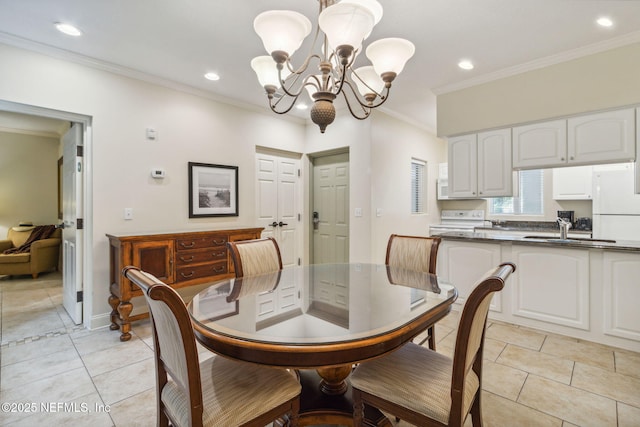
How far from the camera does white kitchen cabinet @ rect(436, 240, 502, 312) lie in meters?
3.15

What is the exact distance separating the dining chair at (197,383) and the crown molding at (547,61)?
3.49 meters

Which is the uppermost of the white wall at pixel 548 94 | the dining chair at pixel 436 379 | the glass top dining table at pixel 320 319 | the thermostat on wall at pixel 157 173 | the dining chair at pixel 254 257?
the white wall at pixel 548 94

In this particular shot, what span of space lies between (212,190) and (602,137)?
13.2 ft

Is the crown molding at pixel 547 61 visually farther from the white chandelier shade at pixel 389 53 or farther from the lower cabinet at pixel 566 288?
the white chandelier shade at pixel 389 53

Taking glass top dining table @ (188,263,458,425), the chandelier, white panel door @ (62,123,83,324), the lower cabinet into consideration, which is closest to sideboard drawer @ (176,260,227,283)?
white panel door @ (62,123,83,324)

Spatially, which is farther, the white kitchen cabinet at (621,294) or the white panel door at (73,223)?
the white panel door at (73,223)

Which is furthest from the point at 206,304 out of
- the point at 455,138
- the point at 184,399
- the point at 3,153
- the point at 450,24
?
the point at 3,153

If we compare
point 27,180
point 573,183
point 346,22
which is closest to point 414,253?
point 346,22

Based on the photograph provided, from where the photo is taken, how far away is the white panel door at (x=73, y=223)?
2.96m

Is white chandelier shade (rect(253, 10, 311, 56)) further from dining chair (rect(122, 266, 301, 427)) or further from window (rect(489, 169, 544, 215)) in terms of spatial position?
window (rect(489, 169, 544, 215))

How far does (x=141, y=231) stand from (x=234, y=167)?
4.38 feet

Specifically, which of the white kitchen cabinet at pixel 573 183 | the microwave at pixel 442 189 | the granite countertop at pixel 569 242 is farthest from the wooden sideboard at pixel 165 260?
the white kitchen cabinet at pixel 573 183

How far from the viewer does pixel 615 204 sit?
3.99 meters

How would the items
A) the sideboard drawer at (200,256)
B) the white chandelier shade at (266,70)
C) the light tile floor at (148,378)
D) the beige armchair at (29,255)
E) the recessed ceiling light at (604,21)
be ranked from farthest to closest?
the beige armchair at (29,255)
the sideboard drawer at (200,256)
the recessed ceiling light at (604,21)
the white chandelier shade at (266,70)
the light tile floor at (148,378)
